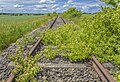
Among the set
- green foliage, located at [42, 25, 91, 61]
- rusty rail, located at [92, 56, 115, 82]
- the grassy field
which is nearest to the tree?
green foliage, located at [42, 25, 91, 61]

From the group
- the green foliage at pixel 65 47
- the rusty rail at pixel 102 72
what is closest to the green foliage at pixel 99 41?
the green foliage at pixel 65 47

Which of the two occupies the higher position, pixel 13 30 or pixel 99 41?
pixel 99 41

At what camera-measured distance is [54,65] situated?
8.41 meters

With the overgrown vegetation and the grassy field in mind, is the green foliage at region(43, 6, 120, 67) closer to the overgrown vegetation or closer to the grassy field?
the overgrown vegetation

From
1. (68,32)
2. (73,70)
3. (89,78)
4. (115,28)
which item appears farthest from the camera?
(68,32)

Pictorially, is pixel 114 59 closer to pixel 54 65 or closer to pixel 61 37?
pixel 54 65

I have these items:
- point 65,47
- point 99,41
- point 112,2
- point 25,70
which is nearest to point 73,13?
point 112,2

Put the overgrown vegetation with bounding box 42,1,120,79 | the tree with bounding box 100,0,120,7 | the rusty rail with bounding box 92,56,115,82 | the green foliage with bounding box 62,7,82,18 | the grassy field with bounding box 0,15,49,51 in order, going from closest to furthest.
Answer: the rusty rail with bounding box 92,56,115,82 → the overgrown vegetation with bounding box 42,1,120,79 → the tree with bounding box 100,0,120,7 → the grassy field with bounding box 0,15,49,51 → the green foliage with bounding box 62,7,82,18

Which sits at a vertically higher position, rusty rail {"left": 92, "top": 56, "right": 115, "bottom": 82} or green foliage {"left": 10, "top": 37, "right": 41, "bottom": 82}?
green foliage {"left": 10, "top": 37, "right": 41, "bottom": 82}

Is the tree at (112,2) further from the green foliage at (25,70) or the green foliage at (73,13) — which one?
the green foliage at (73,13)

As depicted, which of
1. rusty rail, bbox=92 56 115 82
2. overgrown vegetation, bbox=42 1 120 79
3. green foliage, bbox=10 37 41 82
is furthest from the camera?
overgrown vegetation, bbox=42 1 120 79

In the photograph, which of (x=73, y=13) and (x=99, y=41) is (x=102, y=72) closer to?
(x=99, y=41)

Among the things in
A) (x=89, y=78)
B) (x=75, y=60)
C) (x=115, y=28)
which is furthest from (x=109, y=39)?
(x=89, y=78)

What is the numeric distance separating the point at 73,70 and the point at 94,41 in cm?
288
